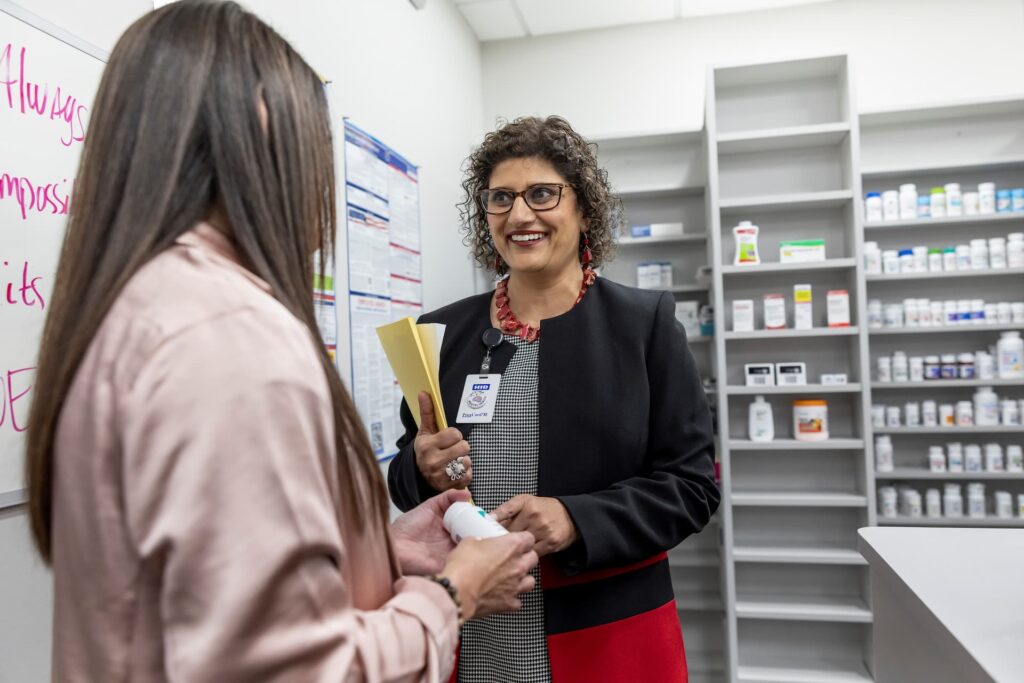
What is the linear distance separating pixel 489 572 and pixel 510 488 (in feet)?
1.97

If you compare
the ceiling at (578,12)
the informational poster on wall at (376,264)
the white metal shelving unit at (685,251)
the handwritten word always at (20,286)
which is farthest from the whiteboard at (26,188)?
the ceiling at (578,12)

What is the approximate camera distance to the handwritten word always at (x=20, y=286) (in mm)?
980

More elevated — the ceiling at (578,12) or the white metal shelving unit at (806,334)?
the ceiling at (578,12)

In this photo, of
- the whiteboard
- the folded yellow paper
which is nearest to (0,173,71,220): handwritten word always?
the whiteboard

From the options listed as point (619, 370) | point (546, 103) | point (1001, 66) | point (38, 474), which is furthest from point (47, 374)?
point (1001, 66)

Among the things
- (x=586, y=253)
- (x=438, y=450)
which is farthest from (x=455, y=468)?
(x=586, y=253)

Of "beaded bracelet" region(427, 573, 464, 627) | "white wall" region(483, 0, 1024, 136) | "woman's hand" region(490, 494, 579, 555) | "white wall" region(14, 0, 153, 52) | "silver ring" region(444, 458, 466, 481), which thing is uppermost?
"white wall" region(483, 0, 1024, 136)

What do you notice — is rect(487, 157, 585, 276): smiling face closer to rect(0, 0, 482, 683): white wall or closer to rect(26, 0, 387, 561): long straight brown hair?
rect(0, 0, 482, 683): white wall

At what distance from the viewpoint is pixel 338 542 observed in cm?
50

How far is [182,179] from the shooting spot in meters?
0.56

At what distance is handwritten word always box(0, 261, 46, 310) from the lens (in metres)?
0.98

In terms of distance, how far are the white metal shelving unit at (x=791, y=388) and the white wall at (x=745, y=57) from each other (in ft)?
0.81

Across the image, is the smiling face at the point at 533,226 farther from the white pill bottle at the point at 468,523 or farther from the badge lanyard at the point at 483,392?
the white pill bottle at the point at 468,523

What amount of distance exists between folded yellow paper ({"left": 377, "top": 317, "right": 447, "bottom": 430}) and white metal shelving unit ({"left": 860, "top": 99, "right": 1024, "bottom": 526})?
9.04 ft
